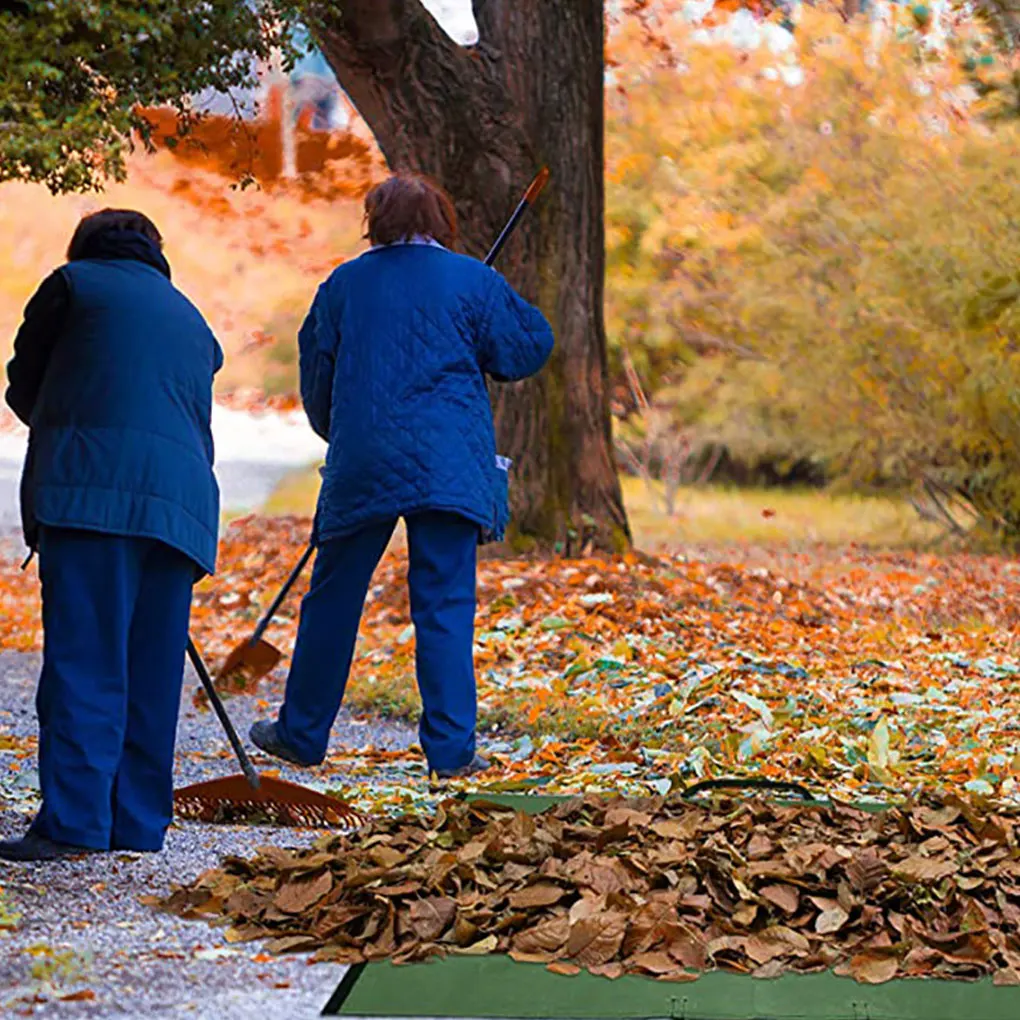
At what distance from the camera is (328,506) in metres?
5.14

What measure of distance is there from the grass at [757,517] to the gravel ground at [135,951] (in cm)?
1021

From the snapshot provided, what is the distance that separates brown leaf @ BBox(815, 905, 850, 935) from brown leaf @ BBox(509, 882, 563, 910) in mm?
505

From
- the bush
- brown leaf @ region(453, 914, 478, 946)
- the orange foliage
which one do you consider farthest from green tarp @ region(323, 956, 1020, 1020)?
the orange foliage

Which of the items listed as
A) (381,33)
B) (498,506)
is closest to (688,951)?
(498,506)

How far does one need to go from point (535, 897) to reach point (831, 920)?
57 cm

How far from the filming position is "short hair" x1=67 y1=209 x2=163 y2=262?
4.15m

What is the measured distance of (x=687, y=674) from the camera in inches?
266

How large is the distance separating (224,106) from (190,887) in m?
2.99

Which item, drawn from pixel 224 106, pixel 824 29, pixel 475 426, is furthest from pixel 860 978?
pixel 824 29

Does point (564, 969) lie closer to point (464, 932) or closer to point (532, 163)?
point (464, 932)

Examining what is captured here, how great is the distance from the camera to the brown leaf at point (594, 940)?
3.40m

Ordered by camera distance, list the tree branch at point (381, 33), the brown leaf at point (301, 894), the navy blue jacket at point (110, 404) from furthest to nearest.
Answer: the tree branch at point (381, 33) < the navy blue jacket at point (110, 404) < the brown leaf at point (301, 894)

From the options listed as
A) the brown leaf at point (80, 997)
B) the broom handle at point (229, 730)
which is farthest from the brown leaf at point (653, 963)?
the broom handle at point (229, 730)

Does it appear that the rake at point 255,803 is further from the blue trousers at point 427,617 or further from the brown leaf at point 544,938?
the brown leaf at point 544,938
